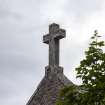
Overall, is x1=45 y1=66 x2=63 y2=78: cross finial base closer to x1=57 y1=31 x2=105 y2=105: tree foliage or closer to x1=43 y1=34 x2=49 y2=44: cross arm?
x1=43 y1=34 x2=49 y2=44: cross arm

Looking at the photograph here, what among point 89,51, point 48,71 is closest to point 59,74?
point 48,71

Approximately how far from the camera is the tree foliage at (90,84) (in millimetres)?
13102

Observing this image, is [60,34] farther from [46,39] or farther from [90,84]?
[90,84]

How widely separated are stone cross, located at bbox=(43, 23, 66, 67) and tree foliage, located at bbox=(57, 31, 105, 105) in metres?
7.70

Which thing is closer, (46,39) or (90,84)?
(90,84)

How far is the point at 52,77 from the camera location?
2130 centimetres

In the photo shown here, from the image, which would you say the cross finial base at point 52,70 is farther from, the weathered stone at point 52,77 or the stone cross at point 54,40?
the stone cross at point 54,40

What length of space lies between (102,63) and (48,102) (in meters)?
7.78

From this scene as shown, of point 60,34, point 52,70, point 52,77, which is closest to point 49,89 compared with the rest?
point 52,77

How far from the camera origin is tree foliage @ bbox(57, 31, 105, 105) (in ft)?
43.0

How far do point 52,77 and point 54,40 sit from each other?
183 centimetres

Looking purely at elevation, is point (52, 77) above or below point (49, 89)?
above

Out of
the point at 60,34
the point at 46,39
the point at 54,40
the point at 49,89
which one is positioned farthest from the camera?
the point at 46,39

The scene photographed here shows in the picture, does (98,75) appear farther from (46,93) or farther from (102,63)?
(46,93)
